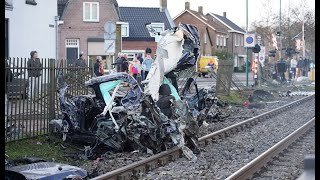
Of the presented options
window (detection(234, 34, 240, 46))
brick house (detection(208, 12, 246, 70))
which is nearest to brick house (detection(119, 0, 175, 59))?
brick house (detection(208, 12, 246, 70))

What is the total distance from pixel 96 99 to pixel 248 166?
3.77m

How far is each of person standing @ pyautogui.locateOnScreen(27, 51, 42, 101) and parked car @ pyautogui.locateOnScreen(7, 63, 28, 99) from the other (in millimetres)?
148

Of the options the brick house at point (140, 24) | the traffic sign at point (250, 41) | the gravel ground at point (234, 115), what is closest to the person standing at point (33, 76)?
the gravel ground at point (234, 115)

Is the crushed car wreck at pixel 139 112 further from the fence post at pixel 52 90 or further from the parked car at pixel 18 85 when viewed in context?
the parked car at pixel 18 85

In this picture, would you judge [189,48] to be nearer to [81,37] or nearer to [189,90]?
[189,90]

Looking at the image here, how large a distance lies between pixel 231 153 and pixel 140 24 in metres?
45.8

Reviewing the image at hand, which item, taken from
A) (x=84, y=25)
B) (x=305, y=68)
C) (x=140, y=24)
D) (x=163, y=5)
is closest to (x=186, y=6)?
(x=163, y=5)

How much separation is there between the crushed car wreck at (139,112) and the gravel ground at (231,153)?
0.51 metres

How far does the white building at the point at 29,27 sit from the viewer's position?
22.3m

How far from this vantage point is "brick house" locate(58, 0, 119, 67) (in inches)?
1811

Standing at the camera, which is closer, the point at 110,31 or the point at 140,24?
the point at 110,31

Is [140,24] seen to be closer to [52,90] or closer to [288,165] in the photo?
[52,90]

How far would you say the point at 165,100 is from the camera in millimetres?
11062

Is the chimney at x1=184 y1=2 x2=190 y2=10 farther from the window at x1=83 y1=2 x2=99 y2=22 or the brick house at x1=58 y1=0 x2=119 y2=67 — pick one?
the window at x1=83 y1=2 x2=99 y2=22
